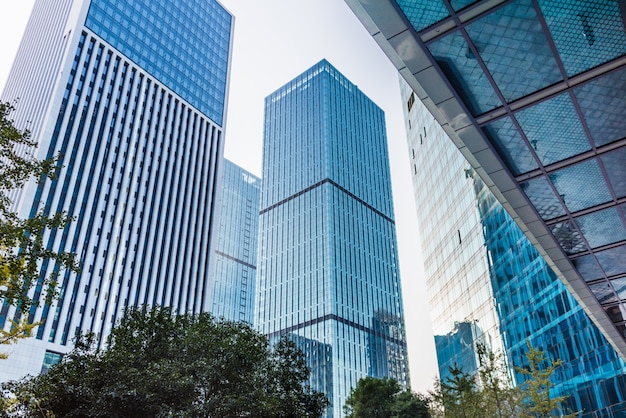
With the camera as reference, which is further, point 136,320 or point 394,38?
point 136,320

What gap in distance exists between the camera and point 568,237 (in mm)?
11359

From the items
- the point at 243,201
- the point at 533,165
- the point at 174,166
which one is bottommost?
the point at 533,165

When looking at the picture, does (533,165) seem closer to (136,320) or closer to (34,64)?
(136,320)

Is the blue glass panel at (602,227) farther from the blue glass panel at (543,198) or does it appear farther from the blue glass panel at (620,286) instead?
the blue glass panel at (620,286)

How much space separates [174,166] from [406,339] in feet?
251

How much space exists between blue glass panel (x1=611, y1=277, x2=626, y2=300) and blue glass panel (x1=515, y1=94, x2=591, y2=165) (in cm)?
573

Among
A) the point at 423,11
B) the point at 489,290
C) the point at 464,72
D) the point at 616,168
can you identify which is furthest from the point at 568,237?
the point at 489,290

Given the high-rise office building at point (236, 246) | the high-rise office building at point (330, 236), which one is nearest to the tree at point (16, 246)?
the high-rise office building at point (330, 236)

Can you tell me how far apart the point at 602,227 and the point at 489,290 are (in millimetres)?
35340

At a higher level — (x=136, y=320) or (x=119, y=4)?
(x=119, y=4)

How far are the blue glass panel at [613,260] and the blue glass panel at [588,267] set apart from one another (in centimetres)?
13

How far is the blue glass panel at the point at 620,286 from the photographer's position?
13017mm

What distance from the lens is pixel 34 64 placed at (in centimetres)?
7762

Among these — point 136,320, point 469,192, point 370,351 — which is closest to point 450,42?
point 136,320
